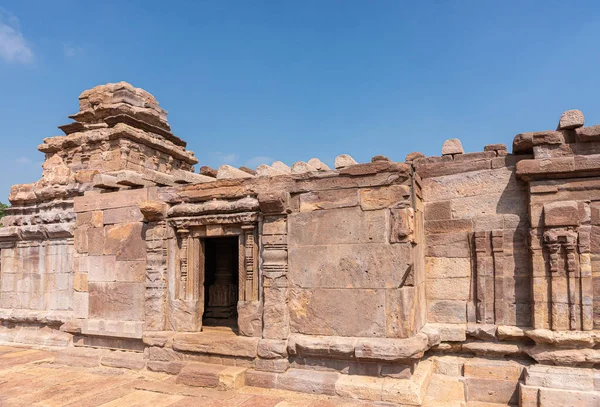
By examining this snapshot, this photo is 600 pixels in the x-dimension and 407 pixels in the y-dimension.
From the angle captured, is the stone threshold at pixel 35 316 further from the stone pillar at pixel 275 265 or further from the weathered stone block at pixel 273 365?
the stone pillar at pixel 275 265

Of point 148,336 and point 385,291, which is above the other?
point 385,291

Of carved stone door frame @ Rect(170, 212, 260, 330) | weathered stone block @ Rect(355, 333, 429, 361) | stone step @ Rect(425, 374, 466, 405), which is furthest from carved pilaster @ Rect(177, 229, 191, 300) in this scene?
stone step @ Rect(425, 374, 466, 405)

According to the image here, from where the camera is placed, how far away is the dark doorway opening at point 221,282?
31.0 ft

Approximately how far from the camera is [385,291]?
5.98 m

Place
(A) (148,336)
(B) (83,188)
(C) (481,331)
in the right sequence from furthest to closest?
(B) (83,188), (A) (148,336), (C) (481,331)

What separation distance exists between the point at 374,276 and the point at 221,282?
4566mm

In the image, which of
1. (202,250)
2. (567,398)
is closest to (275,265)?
(202,250)

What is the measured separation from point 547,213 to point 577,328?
5.12ft

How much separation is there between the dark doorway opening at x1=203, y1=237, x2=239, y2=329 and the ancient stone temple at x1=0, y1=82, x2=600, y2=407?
6.56 ft

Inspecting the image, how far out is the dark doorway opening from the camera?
9.44m

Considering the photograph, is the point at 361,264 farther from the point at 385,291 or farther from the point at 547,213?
the point at 547,213

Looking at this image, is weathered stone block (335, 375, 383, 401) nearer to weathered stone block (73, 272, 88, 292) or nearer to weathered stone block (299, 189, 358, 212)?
weathered stone block (299, 189, 358, 212)

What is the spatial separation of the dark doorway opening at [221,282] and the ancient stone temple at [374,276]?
2.00 metres

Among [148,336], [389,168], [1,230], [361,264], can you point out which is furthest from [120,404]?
[1,230]
